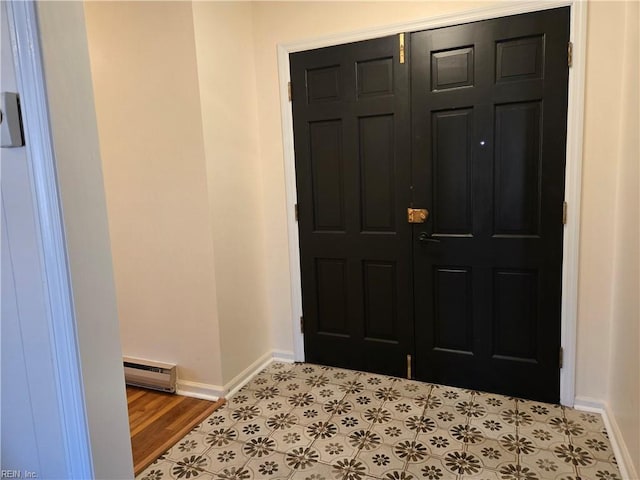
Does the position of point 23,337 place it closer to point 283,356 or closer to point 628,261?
point 283,356

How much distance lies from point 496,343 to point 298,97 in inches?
73.1

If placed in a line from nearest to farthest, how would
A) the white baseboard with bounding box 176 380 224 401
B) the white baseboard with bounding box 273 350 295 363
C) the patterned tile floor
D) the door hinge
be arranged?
the patterned tile floor
the door hinge
the white baseboard with bounding box 176 380 224 401
the white baseboard with bounding box 273 350 295 363

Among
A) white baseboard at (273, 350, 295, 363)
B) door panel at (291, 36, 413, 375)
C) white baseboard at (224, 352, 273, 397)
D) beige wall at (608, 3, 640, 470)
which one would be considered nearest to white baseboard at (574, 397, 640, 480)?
beige wall at (608, 3, 640, 470)

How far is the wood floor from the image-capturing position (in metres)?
→ 1.96

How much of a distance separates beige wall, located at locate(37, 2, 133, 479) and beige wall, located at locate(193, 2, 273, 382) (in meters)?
1.33

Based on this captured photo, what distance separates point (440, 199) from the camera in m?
2.30

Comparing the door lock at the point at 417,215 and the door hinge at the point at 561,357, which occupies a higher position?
the door lock at the point at 417,215

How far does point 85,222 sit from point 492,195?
6.32 feet

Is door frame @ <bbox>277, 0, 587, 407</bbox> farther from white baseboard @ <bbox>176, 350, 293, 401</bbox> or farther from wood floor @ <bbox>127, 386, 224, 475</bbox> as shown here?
wood floor @ <bbox>127, 386, 224, 475</bbox>

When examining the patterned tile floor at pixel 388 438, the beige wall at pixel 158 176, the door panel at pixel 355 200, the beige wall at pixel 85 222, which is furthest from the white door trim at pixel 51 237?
the door panel at pixel 355 200

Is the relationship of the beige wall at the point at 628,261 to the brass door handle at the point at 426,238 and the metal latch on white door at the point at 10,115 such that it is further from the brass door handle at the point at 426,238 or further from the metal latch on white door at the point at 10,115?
the metal latch on white door at the point at 10,115

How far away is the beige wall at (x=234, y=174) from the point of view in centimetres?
227

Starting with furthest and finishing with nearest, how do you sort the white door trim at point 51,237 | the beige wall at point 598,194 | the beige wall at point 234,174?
the beige wall at point 234,174 → the beige wall at point 598,194 → the white door trim at point 51,237

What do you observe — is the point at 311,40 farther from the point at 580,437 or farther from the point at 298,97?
the point at 580,437
